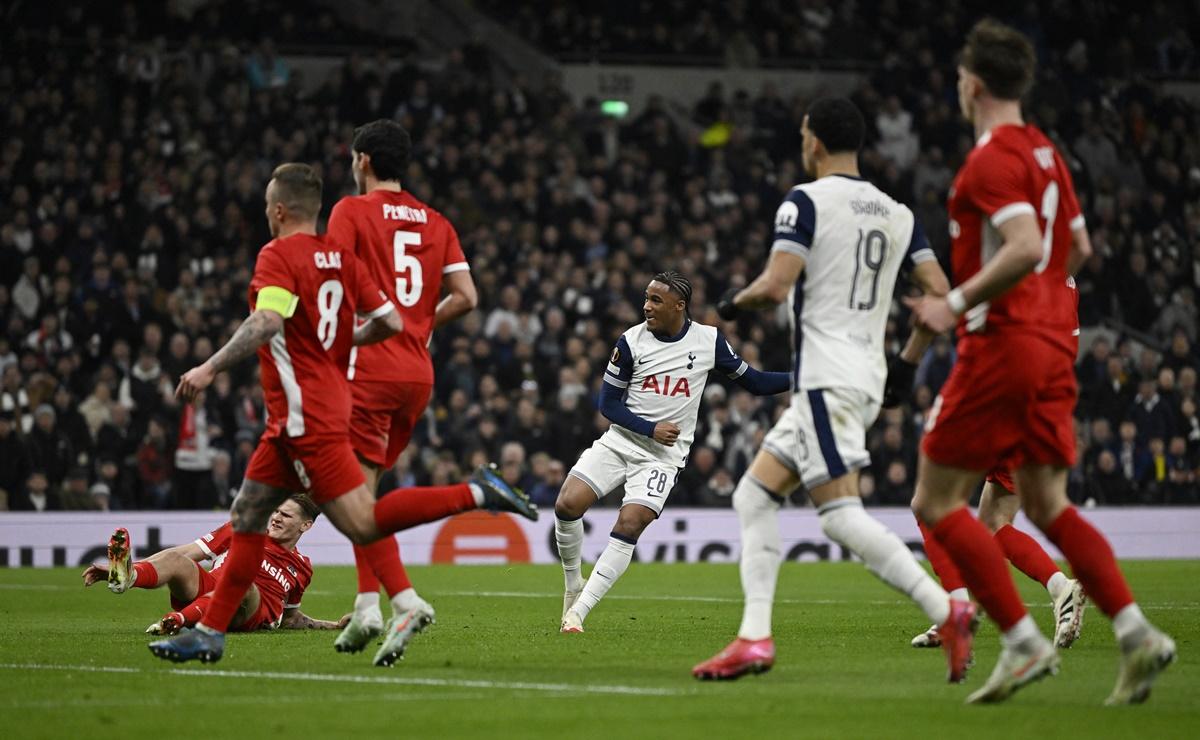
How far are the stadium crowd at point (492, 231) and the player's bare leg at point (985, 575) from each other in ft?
49.7

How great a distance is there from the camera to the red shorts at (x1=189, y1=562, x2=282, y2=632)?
11.2 meters

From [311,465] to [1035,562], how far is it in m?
4.75

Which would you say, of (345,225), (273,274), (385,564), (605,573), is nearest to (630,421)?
(605,573)

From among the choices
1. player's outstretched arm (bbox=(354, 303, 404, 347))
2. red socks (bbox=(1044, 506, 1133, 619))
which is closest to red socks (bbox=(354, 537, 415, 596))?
player's outstretched arm (bbox=(354, 303, 404, 347))

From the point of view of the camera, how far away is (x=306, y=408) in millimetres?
8242

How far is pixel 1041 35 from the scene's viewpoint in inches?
1265

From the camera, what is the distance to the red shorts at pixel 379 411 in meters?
8.98

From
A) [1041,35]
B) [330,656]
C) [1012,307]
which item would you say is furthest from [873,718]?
[1041,35]

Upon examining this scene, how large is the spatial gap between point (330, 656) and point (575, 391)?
14.3 metres

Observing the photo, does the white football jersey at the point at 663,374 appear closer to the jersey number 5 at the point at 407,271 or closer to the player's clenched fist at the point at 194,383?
the jersey number 5 at the point at 407,271

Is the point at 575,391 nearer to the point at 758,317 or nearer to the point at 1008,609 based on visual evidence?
the point at 758,317

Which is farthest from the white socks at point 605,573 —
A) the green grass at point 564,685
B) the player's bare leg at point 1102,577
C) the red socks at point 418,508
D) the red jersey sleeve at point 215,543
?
the player's bare leg at point 1102,577

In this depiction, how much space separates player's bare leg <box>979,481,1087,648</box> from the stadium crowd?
11957mm

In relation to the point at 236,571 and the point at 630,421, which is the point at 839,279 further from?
the point at 630,421
